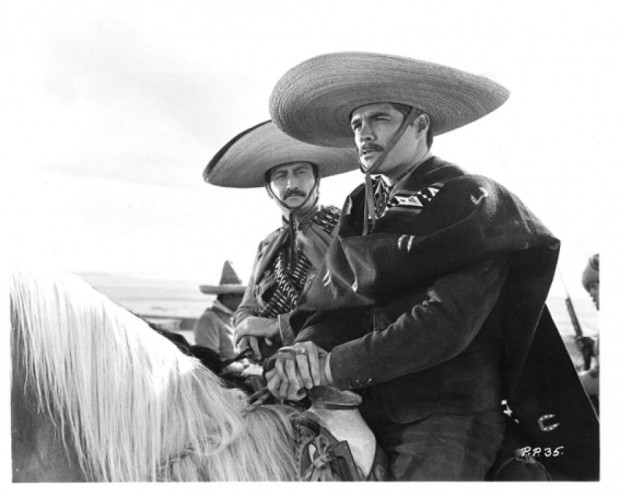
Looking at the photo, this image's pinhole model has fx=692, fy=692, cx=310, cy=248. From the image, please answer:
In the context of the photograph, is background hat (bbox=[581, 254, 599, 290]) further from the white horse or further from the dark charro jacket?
the white horse

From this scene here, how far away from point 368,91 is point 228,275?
2.60 feet

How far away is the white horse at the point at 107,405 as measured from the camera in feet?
5.54

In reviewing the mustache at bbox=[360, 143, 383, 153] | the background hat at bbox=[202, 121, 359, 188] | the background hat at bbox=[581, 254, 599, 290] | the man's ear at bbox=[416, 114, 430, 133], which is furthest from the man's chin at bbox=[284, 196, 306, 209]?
the background hat at bbox=[581, 254, 599, 290]

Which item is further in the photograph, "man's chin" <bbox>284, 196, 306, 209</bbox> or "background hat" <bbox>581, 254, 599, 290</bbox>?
"man's chin" <bbox>284, 196, 306, 209</bbox>

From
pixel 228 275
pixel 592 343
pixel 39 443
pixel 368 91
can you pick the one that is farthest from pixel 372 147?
pixel 39 443

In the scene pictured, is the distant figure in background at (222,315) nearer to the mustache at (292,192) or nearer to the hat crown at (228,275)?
the hat crown at (228,275)

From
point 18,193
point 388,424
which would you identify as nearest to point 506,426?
point 388,424

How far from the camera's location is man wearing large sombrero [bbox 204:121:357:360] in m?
2.33

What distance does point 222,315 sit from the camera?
2.42 meters

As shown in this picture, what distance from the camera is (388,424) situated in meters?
1.94

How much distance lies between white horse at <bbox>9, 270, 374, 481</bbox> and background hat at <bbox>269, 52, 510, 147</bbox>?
85cm

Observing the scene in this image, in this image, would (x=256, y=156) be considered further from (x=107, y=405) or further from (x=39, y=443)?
(x=39, y=443)

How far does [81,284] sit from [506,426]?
1.24 metres

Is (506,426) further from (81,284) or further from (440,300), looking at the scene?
(81,284)
